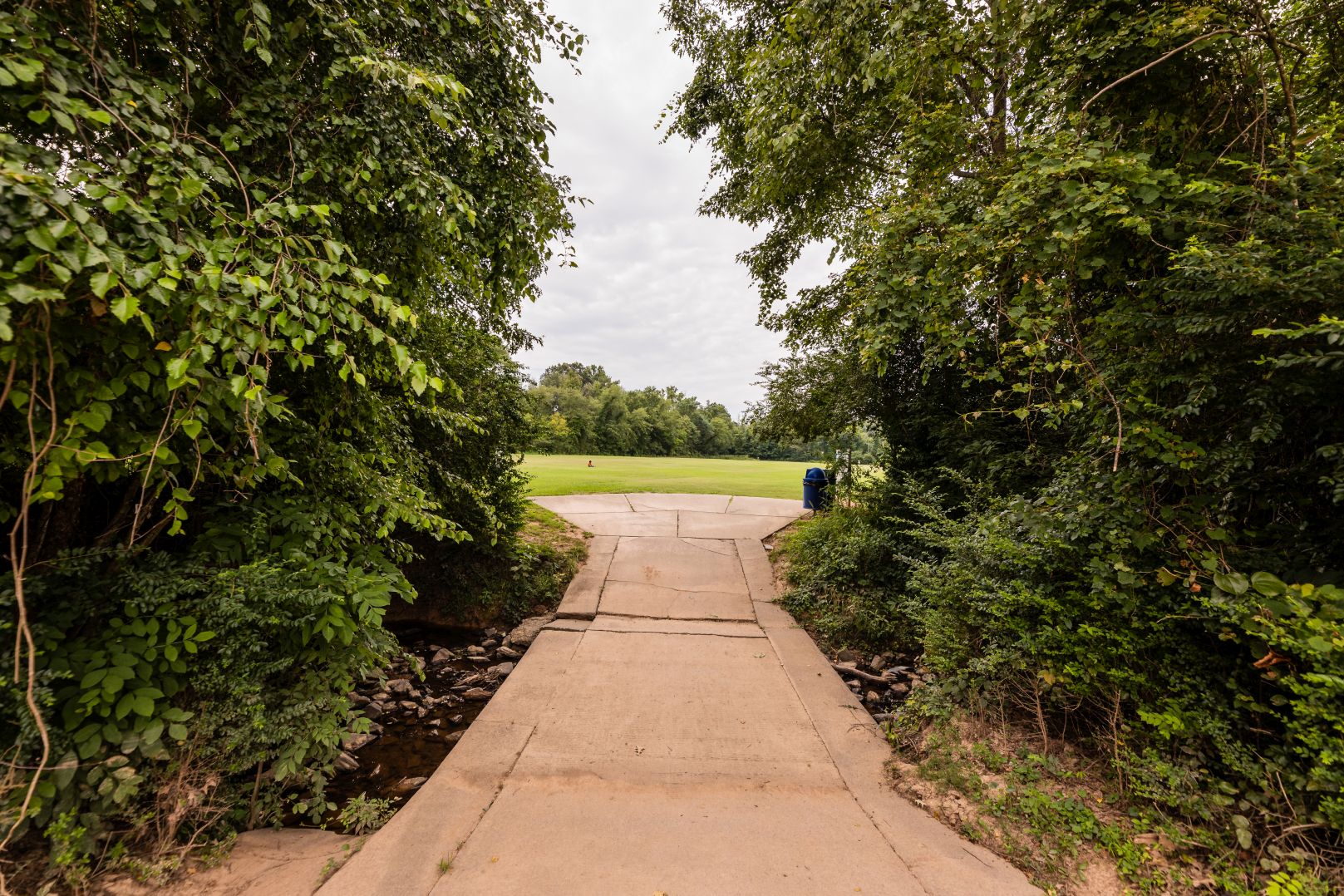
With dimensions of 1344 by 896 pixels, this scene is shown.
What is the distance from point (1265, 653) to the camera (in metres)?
2.06

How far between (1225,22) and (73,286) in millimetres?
5892

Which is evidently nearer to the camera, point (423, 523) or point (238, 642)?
point (238, 642)

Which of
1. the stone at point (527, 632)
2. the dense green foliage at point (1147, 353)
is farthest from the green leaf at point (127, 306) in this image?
the stone at point (527, 632)

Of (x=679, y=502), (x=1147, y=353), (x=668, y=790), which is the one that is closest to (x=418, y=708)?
(x=668, y=790)

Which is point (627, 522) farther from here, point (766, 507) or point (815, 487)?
point (815, 487)

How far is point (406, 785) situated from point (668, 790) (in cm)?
182

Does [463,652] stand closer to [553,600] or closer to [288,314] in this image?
[553,600]

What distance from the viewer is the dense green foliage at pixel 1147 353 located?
2.14 metres

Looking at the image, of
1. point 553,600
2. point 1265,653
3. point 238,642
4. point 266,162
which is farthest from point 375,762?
point 1265,653

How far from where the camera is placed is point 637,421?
62.4m

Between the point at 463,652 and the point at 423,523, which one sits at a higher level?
the point at 423,523

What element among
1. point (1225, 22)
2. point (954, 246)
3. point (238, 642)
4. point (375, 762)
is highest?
point (1225, 22)

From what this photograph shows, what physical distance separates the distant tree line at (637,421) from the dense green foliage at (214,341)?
1471 inches

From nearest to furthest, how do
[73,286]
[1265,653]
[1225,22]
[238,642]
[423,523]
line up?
[73,286] → [1265,653] → [238,642] → [1225,22] → [423,523]
